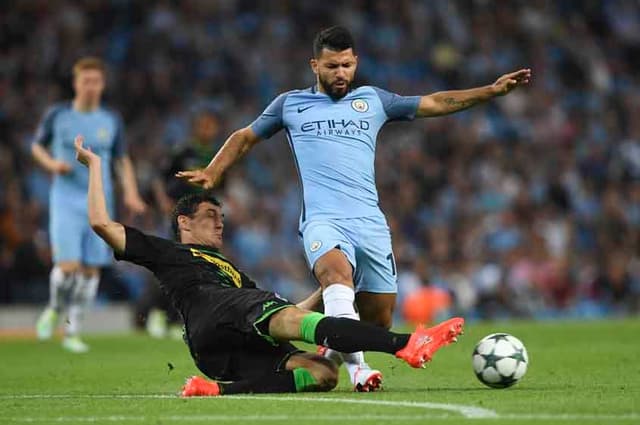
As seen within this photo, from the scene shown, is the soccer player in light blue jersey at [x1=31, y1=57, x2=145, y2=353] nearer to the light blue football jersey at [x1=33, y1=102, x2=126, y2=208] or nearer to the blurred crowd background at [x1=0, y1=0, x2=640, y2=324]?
the light blue football jersey at [x1=33, y1=102, x2=126, y2=208]

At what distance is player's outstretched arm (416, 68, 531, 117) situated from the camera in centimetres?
814

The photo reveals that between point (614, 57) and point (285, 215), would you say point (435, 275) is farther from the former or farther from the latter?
point (614, 57)

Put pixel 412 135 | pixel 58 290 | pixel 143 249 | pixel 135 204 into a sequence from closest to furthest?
pixel 143 249 → pixel 135 204 → pixel 58 290 → pixel 412 135

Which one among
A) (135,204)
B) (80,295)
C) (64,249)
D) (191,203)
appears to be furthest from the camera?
(80,295)

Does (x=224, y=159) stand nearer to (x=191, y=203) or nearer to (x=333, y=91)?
(x=191, y=203)

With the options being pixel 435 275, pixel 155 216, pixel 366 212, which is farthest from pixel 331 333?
pixel 435 275

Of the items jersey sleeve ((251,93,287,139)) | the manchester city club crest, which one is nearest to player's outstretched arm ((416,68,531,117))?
the manchester city club crest

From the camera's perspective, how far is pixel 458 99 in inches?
324

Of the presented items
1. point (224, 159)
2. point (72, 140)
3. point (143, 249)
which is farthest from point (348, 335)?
point (72, 140)

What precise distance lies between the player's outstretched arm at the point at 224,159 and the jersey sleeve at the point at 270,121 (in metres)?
0.04

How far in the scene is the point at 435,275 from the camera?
67.0ft

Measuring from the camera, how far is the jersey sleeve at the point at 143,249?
7.35 m

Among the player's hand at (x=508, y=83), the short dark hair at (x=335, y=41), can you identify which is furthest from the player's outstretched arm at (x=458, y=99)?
the short dark hair at (x=335, y=41)

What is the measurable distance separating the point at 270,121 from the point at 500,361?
2.16m
